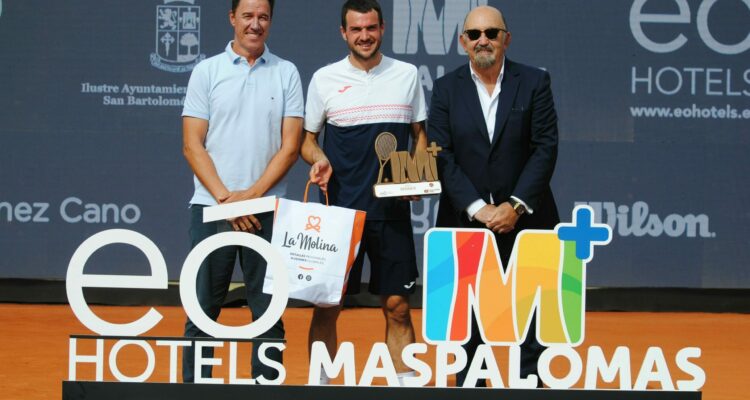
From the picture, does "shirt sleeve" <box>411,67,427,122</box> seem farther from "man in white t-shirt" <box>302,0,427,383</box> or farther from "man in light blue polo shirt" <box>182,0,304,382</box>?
"man in light blue polo shirt" <box>182,0,304,382</box>

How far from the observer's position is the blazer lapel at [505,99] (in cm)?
499

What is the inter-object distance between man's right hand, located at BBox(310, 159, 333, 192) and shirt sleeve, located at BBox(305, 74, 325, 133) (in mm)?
245

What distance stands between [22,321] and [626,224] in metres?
4.39

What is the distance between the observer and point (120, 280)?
4.57 m

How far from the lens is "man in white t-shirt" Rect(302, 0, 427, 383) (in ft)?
16.6

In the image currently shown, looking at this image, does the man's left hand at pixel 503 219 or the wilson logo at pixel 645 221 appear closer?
the man's left hand at pixel 503 219

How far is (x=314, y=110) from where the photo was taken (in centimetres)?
520

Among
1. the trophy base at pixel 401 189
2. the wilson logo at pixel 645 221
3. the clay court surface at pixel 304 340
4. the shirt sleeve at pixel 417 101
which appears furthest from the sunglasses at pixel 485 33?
the wilson logo at pixel 645 221

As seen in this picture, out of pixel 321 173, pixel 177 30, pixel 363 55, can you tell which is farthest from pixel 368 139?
pixel 177 30

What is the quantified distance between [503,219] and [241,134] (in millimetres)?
1163

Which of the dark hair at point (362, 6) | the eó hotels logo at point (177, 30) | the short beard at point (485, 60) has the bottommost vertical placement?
the short beard at point (485, 60)

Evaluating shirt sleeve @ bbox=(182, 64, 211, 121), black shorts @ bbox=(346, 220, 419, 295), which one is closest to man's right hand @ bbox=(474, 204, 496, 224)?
black shorts @ bbox=(346, 220, 419, 295)

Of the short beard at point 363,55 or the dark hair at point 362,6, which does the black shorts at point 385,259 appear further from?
the dark hair at point 362,6

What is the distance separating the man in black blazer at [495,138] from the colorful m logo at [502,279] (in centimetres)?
33
